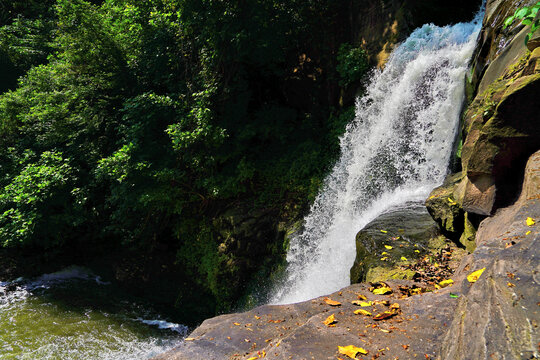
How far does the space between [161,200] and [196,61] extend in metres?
3.79

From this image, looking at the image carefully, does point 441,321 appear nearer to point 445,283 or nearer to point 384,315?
point 384,315

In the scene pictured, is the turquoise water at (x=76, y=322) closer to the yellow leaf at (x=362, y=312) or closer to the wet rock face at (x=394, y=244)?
the wet rock face at (x=394, y=244)

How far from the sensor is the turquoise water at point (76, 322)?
5806 millimetres

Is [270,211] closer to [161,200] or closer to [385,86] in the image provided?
[161,200]

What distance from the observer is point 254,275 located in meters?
7.77

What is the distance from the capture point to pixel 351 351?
2.22 m

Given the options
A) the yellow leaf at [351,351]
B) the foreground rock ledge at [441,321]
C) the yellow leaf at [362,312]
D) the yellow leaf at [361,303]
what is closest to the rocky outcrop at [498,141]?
the foreground rock ledge at [441,321]

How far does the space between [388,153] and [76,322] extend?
7.19m

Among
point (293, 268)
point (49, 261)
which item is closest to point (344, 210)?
point (293, 268)

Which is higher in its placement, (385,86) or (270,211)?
(385,86)

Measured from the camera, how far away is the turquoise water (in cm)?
581

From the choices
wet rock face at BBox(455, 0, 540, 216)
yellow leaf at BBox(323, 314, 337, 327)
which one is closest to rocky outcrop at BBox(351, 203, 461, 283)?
wet rock face at BBox(455, 0, 540, 216)

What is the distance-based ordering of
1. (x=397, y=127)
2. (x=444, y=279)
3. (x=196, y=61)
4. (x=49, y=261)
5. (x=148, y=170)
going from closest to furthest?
(x=444, y=279) → (x=397, y=127) → (x=148, y=170) → (x=196, y=61) → (x=49, y=261)

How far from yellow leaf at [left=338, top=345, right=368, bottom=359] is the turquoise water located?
4.71 meters
